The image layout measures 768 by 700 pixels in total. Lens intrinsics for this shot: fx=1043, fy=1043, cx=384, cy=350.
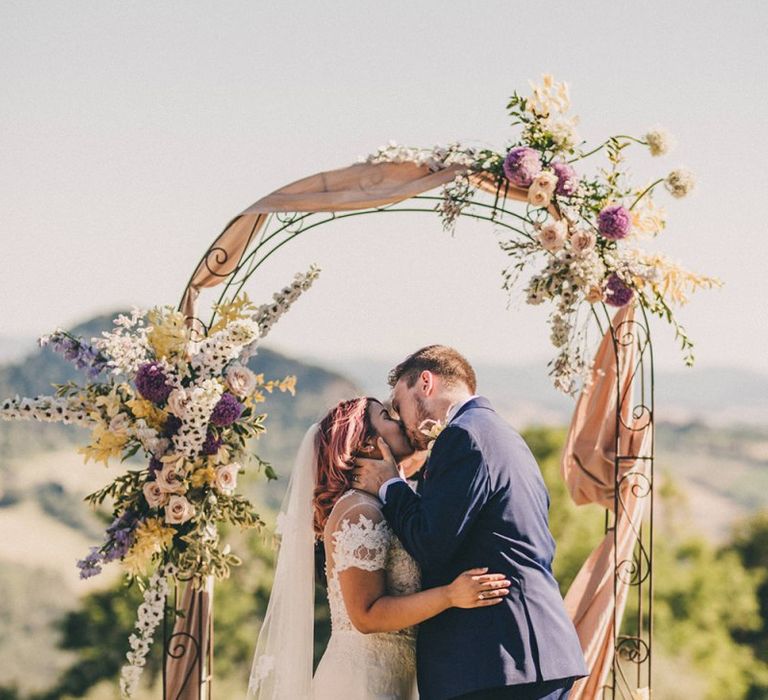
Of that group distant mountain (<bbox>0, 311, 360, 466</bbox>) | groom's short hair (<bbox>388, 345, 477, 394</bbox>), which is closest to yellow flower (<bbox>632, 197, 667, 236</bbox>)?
groom's short hair (<bbox>388, 345, 477, 394</bbox>)

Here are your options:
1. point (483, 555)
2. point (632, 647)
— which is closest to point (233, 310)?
point (483, 555)

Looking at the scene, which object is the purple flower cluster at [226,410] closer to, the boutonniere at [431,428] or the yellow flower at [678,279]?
the boutonniere at [431,428]

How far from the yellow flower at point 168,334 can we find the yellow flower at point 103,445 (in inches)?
17.5

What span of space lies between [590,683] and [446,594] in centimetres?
208

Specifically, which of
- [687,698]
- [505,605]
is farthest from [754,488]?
[505,605]

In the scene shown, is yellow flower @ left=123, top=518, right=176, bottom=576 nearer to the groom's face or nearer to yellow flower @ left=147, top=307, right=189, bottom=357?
yellow flower @ left=147, top=307, right=189, bottom=357

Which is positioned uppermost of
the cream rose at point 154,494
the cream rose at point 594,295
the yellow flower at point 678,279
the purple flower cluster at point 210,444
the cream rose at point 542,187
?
the cream rose at point 542,187

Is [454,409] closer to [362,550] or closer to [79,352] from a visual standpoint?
[362,550]

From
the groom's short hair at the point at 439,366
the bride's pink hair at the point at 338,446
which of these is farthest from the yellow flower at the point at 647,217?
the bride's pink hair at the point at 338,446

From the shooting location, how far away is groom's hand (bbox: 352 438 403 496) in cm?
442

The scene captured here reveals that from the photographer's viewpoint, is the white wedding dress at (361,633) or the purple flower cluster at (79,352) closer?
the white wedding dress at (361,633)

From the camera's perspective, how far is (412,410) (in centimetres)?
460

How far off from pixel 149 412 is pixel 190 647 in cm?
133

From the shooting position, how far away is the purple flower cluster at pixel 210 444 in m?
5.11
